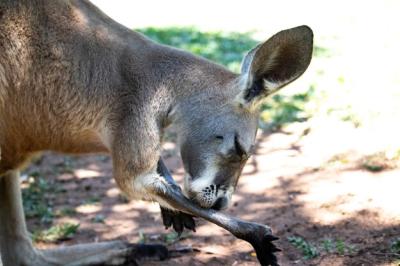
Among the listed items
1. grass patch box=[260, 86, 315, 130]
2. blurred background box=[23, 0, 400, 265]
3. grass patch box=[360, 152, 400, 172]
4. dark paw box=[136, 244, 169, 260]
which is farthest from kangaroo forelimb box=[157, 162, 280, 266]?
grass patch box=[260, 86, 315, 130]

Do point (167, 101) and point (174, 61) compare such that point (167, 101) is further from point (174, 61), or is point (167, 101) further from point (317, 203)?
point (317, 203)

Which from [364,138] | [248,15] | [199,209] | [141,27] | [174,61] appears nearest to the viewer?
[199,209]

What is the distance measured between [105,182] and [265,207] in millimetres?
1607

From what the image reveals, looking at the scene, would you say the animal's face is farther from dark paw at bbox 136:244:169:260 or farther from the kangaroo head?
dark paw at bbox 136:244:169:260

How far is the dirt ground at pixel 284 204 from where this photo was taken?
14.1 ft

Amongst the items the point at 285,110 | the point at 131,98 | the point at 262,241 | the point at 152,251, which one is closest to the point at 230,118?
the point at 131,98

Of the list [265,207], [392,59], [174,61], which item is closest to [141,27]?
[392,59]

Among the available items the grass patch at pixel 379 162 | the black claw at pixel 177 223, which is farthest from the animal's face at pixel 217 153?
the grass patch at pixel 379 162

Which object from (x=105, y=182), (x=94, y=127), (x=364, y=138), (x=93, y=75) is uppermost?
(x=93, y=75)

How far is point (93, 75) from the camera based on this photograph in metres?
3.66

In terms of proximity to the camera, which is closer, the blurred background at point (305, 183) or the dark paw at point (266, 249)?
the dark paw at point (266, 249)

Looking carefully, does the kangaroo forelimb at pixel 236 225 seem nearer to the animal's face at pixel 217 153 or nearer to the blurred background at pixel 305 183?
the animal's face at pixel 217 153

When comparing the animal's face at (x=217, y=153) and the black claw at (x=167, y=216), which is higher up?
the animal's face at (x=217, y=153)

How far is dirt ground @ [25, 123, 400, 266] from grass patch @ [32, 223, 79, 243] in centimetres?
4
